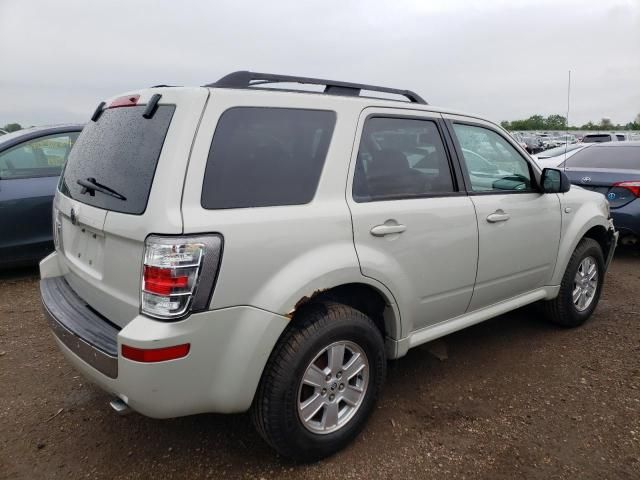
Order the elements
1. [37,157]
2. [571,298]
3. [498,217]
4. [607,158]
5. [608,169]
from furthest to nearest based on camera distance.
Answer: [607,158] → [608,169] → [37,157] → [571,298] → [498,217]

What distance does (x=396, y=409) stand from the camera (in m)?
2.98

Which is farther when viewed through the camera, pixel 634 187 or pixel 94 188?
pixel 634 187

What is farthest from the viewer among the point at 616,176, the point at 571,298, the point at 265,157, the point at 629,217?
the point at 616,176

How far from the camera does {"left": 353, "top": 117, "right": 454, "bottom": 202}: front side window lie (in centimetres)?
262

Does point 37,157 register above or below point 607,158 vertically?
above

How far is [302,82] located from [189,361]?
1.47 m

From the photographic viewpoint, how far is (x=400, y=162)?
284 centimetres

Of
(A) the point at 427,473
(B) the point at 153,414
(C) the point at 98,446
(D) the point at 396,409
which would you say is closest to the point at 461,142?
(D) the point at 396,409

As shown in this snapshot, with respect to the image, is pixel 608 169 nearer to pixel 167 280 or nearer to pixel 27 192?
pixel 167 280

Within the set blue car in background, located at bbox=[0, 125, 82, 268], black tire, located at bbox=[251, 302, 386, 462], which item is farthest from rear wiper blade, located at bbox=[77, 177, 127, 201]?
blue car in background, located at bbox=[0, 125, 82, 268]

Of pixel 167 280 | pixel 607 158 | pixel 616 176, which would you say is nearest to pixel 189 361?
pixel 167 280

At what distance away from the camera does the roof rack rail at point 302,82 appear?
2320 millimetres

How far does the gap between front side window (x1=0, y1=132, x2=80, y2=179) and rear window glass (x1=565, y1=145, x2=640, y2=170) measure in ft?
21.0

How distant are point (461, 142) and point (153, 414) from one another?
7.69 ft
